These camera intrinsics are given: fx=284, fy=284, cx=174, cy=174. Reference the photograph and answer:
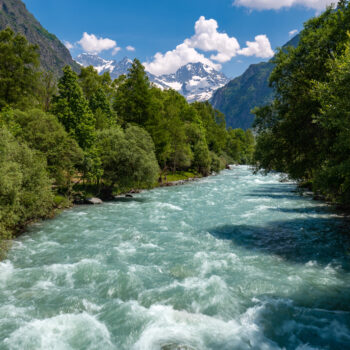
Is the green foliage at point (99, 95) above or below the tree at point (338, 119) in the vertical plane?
above

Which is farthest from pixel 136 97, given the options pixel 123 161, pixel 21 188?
pixel 21 188

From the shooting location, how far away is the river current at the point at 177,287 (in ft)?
32.6

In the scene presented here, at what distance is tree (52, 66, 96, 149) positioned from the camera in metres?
37.2

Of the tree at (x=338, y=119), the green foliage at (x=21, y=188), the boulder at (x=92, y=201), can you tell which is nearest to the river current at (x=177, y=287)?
the green foliage at (x=21, y=188)

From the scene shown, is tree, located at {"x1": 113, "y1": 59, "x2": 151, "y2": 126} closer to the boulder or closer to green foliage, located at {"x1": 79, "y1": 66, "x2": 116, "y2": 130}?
green foliage, located at {"x1": 79, "y1": 66, "x2": 116, "y2": 130}

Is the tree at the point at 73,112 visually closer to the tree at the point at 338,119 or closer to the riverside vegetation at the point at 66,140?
the riverside vegetation at the point at 66,140

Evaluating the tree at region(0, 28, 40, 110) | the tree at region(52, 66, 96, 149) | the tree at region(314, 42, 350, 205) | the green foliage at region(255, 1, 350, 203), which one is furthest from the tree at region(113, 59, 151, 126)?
the tree at region(314, 42, 350, 205)

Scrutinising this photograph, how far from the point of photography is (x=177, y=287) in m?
13.3

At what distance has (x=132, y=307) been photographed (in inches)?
461

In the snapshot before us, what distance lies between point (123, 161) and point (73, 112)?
Answer: 9407mm

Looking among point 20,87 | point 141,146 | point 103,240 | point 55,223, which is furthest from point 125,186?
point 20,87

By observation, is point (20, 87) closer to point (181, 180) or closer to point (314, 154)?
point (181, 180)

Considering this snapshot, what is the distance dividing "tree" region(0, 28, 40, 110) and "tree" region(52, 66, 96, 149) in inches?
346

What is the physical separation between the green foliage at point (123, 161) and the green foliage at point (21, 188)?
1399cm
